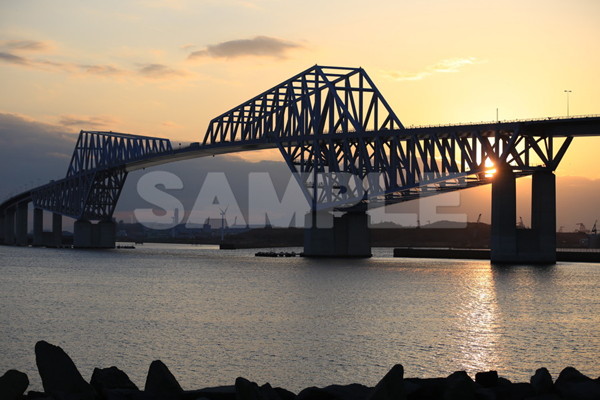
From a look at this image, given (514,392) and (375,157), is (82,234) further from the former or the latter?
(514,392)

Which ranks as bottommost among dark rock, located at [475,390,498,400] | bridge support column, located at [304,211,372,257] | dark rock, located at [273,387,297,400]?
dark rock, located at [273,387,297,400]

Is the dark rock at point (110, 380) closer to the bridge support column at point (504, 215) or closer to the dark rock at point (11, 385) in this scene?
the dark rock at point (11, 385)

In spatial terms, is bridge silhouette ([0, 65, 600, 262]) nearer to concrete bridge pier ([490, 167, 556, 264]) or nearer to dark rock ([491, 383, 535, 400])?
concrete bridge pier ([490, 167, 556, 264])

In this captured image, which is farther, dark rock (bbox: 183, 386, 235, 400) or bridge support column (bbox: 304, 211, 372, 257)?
bridge support column (bbox: 304, 211, 372, 257)

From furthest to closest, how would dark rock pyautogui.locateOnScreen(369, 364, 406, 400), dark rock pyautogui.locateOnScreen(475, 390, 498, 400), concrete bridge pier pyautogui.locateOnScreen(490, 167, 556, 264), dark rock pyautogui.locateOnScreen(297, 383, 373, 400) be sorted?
concrete bridge pier pyautogui.locateOnScreen(490, 167, 556, 264) → dark rock pyautogui.locateOnScreen(297, 383, 373, 400) → dark rock pyautogui.locateOnScreen(475, 390, 498, 400) → dark rock pyautogui.locateOnScreen(369, 364, 406, 400)

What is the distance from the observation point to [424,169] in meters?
106

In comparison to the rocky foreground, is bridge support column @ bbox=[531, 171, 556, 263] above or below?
above

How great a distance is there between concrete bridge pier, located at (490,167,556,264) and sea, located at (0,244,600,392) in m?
17.9

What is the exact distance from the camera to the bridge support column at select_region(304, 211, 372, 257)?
12119cm

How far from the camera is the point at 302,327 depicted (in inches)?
1590

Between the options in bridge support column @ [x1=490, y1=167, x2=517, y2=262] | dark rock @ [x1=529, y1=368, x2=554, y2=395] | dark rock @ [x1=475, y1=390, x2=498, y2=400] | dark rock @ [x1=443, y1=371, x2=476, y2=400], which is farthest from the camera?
bridge support column @ [x1=490, y1=167, x2=517, y2=262]

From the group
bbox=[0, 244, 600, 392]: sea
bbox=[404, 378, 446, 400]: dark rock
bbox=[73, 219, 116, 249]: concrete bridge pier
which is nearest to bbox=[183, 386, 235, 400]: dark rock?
bbox=[404, 378, 446, 400]: dark rock

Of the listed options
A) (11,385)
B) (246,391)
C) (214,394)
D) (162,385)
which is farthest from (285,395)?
(11,385)

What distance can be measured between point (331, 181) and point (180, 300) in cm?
6595
